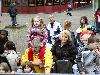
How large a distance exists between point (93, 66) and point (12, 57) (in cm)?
197

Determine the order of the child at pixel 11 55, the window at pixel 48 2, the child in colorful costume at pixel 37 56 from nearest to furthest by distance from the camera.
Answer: the child in colorful costume at pixel 37 56, the child at pixel 11 55, the window at pixel 48 2

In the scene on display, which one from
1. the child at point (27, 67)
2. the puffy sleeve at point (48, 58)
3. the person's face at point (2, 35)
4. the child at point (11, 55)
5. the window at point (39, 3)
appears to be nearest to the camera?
the puffy sleeve at point (48, 58)

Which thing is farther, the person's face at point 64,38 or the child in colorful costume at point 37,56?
the child in colorful costume at point 37,56

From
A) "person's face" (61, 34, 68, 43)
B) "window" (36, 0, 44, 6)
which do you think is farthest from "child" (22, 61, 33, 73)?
"window" (36, 0, 44, 6)

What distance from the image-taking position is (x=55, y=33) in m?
11.8

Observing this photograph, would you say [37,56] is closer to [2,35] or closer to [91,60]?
[91,60]

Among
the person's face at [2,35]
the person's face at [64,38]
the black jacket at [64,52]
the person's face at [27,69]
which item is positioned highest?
the person's face at [64,38]

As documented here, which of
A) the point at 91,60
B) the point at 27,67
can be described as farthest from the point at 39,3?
the point at 27,67

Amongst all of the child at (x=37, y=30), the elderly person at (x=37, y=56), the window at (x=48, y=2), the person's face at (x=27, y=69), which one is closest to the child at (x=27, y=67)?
the person's face at (x=27, y=69)

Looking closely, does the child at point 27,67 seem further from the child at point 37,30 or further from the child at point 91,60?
the child at point 37,30

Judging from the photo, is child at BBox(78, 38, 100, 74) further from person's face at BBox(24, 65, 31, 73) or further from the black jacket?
person's face at BBox(24, 65, 31, 73)

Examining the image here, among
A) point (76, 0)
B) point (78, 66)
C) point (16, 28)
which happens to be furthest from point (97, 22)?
point (76, 0)

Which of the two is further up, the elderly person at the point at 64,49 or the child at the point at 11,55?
the elderly person at the point at 64,49

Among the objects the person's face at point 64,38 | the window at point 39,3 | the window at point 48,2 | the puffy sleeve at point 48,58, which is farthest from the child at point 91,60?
the window at point 48,2
